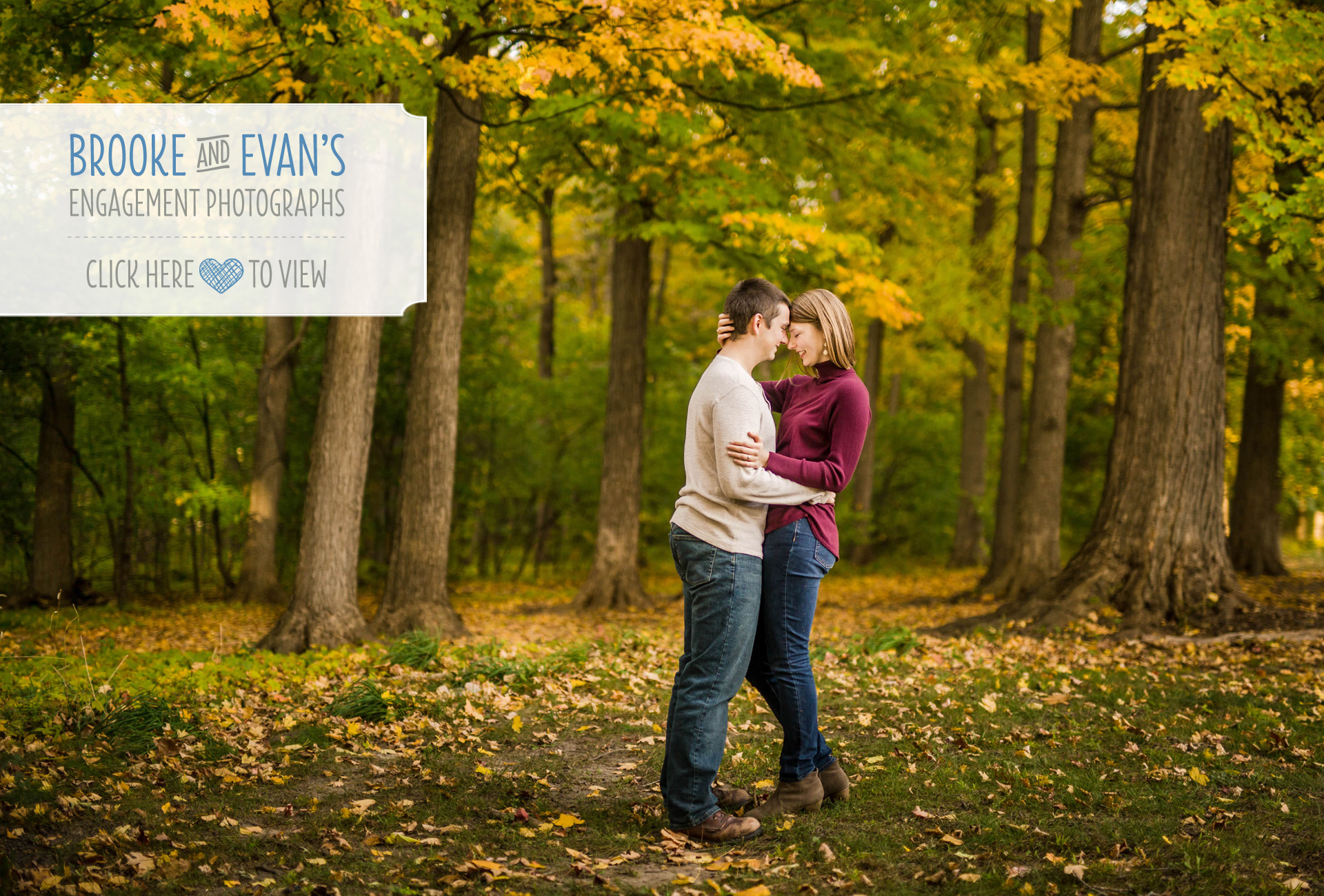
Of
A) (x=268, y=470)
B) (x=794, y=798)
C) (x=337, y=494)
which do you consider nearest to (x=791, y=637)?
(x=794, y=798)

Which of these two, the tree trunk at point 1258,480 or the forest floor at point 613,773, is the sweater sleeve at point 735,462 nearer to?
the forest floor at point 613,773

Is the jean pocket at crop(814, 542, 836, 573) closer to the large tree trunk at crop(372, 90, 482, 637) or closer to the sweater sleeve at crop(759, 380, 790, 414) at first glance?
the sweater sleeve at crop(759, 380, 790, 414)

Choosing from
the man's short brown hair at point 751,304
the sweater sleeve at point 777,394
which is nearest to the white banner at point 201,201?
the sweater sleeve at point 777,394

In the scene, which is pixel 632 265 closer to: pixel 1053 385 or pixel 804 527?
pixel 1053 385

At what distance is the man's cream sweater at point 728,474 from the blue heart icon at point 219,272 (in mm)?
4241

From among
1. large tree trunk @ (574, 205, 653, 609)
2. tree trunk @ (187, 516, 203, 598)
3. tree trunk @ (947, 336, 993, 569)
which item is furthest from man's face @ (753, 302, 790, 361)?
tree trunk @ (947, 336, 993, 569)

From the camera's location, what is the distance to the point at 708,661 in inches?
140

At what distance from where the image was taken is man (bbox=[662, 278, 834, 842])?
3.52 meters

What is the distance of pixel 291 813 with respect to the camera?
12.5 ft

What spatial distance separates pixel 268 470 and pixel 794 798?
1079 cm

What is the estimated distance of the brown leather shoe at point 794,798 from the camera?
380cm

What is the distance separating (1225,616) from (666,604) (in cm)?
651

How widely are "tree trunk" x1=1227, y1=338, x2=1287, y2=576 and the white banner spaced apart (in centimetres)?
1161

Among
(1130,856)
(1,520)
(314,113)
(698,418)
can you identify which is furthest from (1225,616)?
(1,520)
